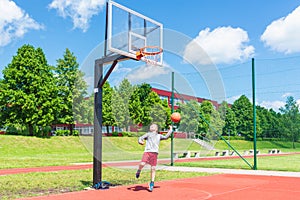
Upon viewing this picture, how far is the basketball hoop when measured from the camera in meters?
9.06

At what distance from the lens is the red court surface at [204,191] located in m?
7.49

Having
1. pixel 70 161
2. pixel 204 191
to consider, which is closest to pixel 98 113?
pixel 204 191

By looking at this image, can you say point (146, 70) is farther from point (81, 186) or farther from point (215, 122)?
point (215, 122)

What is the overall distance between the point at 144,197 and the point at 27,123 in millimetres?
31022

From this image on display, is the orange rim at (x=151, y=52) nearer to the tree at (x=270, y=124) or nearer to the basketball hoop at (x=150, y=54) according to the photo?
the basketball hoop at (x=150, y=54)

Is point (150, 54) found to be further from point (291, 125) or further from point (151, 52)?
point (291, 125)

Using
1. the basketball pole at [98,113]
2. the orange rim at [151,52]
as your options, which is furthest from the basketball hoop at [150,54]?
the basketball pole at [98,113]

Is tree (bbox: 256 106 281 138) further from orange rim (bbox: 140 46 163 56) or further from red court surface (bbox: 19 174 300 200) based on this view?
orange rim (bbox: 140 46 163 56)

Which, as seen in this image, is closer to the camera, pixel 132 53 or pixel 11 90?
Result: pixel 132 53

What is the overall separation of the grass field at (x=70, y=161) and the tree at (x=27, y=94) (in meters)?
3.12

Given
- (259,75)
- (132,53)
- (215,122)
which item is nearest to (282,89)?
(259,75)

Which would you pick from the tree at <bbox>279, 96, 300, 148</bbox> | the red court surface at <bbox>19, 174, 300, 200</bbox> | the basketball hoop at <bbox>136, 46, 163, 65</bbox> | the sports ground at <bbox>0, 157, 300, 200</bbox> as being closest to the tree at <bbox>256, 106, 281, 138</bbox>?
the tree at <bbox>279, 96, 300, 148</bbox>

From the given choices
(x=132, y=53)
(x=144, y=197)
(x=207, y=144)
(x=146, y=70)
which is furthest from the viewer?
(x=207, y=144)

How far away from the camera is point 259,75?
15.1 metres
